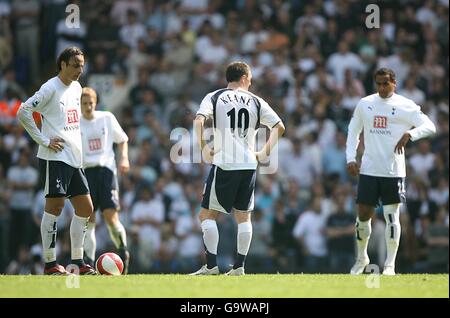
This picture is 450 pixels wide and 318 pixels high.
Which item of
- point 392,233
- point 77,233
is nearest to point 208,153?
point 77,233

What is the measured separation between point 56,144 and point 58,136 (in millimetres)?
163

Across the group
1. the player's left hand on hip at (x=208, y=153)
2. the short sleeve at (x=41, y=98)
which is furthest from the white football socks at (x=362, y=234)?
the short sleeve at (x=41, y=98)

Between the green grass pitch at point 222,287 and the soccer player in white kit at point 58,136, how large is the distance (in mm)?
913

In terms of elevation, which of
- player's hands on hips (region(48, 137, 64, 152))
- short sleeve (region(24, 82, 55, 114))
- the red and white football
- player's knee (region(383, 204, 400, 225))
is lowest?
the red and white football

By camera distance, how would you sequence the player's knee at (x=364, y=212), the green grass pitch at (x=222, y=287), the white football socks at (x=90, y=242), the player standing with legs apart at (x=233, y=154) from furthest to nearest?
the white football socks at (x=90, y=242) → the player's knee at (x=364, y=212) → the player standing with legs apart at (x=233, y=154) → the green grass pitch at (x=222, y=287)

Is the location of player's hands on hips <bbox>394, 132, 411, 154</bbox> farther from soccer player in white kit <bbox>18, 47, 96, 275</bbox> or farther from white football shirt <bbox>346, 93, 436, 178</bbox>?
soccer player in white kit <bbox>18, 47, 96, 275</bbox>

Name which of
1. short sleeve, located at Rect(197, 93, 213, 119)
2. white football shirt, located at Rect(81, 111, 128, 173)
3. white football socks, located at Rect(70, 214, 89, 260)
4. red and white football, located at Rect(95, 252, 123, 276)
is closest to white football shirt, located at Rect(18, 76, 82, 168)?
white football socks, located at Rect(70, 214, 89, 260)

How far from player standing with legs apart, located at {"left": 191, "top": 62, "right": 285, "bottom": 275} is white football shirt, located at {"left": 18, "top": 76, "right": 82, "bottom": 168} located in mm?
1696

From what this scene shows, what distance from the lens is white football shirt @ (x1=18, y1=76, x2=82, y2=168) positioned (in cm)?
Result: 1309

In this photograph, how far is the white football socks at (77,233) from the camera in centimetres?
1416

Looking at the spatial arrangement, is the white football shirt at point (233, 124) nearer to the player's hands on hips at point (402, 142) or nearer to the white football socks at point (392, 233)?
the player's hands on hips at point (402, 142)

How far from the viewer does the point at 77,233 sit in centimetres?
1426

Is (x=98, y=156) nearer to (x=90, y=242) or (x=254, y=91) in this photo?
(x=90, y=242)

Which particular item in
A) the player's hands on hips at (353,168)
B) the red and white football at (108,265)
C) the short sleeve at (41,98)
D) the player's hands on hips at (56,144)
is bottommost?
the red and white football at (108,265)
